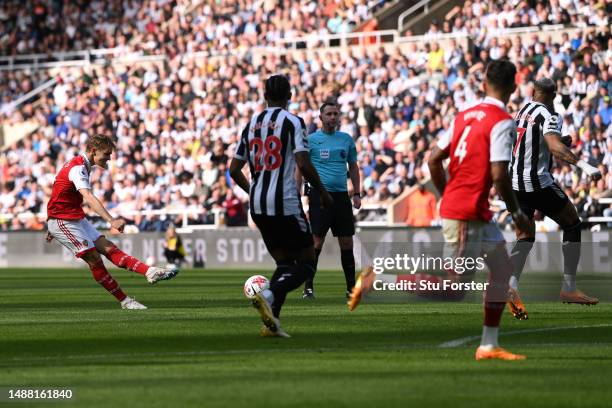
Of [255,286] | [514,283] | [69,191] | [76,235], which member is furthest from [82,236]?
[514,283]

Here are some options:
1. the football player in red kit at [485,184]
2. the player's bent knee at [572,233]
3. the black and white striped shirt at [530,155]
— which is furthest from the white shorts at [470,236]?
the player's bent knee at [572,233]

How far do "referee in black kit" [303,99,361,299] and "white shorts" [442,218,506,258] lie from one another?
6.97 meters

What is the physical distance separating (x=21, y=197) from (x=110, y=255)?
80.4 ft

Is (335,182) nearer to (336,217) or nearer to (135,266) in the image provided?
(336,217)

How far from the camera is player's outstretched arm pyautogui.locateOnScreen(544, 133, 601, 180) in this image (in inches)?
540

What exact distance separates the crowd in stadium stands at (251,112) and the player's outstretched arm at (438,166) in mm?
16854

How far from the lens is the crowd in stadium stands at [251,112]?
2862cm

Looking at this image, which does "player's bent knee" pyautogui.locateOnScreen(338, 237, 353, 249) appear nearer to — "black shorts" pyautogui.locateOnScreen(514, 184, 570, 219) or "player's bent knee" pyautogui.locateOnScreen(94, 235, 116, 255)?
"player's bent knee" pyautogui.locateOnScreen(94, 235, 116, 255)

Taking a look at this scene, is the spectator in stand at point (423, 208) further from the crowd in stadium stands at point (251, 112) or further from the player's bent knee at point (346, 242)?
the player's bent knee at point (346, 242)

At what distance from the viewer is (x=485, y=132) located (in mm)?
9477

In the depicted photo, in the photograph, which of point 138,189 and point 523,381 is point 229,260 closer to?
point 138,189

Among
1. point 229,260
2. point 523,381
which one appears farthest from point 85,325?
point 229,260

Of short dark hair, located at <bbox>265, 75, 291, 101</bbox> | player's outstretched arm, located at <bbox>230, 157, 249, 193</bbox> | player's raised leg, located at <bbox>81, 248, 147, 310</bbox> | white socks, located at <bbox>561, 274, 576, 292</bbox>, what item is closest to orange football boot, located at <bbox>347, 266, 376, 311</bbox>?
player's outstretched arm, located at <bbox>230, 157, 249, 193</bbox>

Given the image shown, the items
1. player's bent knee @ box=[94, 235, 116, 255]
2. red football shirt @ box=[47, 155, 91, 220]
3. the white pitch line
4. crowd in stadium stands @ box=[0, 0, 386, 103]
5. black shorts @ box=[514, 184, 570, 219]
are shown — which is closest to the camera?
the white pitch line
